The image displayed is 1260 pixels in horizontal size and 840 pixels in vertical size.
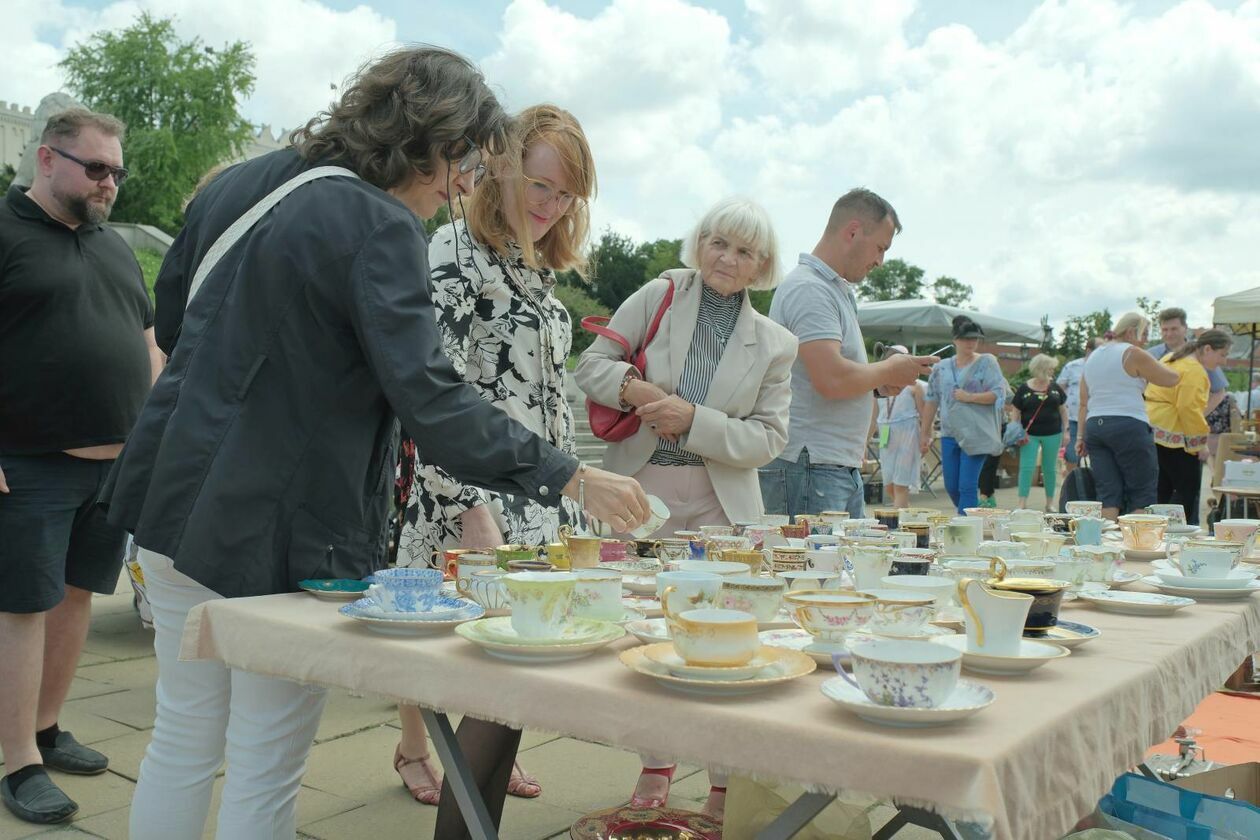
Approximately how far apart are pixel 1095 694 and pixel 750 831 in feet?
3.10

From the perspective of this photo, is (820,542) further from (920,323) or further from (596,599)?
(920,323)

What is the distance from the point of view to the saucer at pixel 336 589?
1.76 meters

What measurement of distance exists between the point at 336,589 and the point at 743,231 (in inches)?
68.4

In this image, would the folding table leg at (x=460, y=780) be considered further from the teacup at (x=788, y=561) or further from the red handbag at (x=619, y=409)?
the red handbag at (x=619, y=409)

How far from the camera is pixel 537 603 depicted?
4.77 feet

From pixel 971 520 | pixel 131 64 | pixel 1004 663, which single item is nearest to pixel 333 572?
pixel 1004 663

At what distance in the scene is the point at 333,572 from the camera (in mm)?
1854

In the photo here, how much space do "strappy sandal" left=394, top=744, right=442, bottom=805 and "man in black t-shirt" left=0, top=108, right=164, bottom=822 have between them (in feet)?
2.74

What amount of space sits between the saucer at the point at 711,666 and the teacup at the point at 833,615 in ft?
0.22

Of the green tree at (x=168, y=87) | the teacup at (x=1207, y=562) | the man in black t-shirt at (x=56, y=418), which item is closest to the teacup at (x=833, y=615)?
the teacup at (x=1207, y=562)

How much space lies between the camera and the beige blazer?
9.65ft

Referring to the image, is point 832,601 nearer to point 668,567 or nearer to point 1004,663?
point 1004,663

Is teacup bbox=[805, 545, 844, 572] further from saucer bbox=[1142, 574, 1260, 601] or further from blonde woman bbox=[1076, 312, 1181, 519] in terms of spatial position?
blonde woman bbox=[1076, 312, 1181, 519]

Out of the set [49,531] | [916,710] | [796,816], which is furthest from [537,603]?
[49,531]
